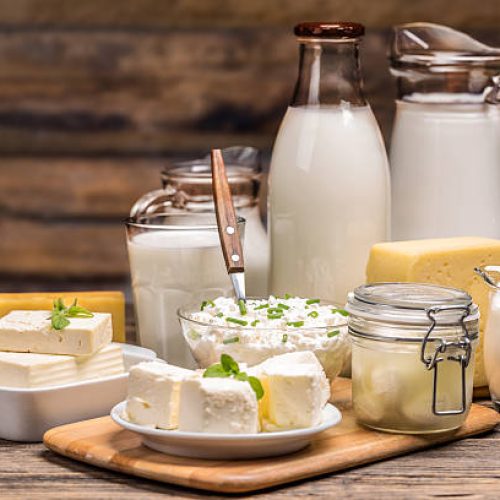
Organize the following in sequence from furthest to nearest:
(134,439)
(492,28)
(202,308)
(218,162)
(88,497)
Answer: (492,28) < (218,162) < (202,308) < (134,439) < (88,497)

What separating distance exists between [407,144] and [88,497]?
690 mm

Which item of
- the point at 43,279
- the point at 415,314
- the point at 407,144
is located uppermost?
the point at 407,144

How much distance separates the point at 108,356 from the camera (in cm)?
122

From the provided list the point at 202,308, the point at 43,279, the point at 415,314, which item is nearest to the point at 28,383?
the point at 202,308

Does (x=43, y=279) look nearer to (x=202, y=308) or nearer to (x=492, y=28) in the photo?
(x=492, y=28)

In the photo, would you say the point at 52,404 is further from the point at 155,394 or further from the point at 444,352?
the point at 444,352

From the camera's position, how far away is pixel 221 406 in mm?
1033

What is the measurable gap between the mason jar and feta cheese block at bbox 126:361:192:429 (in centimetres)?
18

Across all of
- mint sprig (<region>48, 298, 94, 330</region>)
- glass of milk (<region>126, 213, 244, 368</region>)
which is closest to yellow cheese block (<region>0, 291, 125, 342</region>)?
glass of milk (<region>126, 213, 244, 368</region>)

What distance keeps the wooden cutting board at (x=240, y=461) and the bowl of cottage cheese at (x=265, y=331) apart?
74 mm

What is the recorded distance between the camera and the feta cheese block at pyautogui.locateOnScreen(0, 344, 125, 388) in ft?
3.83

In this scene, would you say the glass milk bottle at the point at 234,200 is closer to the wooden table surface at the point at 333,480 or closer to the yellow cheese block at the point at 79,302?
the yellow cheese block at the point at 79,302

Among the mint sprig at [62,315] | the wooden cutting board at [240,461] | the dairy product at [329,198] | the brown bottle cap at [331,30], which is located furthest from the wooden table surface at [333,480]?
the brown bottle cap at [331,30]

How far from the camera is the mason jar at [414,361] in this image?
1.13 meters
